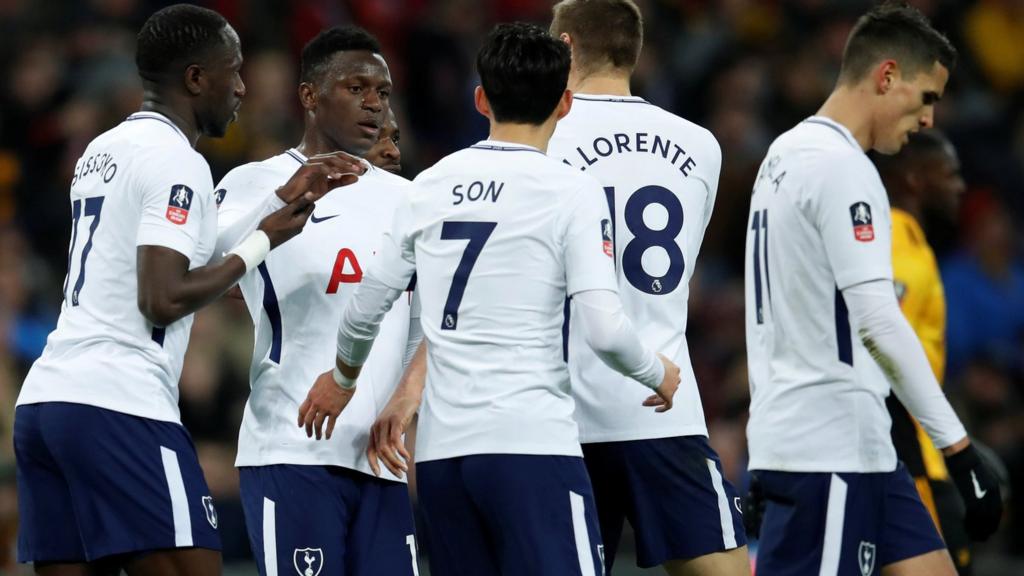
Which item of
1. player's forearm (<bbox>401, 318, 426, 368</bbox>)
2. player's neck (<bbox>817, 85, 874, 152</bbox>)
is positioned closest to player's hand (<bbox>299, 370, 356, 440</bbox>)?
player's forearm (<bbox>401, 318, 426, 368</bbox>)

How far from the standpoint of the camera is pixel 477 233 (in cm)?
487

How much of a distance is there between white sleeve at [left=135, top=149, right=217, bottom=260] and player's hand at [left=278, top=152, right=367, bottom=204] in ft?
0.95

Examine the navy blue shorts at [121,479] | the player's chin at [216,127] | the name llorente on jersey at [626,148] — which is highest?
the player's chin at [216,127]

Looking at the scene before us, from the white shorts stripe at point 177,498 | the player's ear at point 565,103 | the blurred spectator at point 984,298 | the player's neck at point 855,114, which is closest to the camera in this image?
the player's ear at point 565,103

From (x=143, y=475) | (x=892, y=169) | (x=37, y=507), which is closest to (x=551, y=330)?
(x=143, y=475)

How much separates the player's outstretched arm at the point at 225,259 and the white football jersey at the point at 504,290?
0.59 m

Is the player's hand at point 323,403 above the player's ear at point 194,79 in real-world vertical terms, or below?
below

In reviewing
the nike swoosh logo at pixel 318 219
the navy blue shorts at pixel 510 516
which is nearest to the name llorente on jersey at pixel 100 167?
the nike swoosh logo at pixel 318 219

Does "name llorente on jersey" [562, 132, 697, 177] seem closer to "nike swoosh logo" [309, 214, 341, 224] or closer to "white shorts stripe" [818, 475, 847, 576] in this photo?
"nike swoosh logo" [309, 214, 341, 224]

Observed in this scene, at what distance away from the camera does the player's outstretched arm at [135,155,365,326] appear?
514 centimetres

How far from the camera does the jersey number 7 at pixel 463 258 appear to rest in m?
4.86

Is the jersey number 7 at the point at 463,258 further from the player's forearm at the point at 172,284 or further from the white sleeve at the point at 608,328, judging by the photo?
the player's forearm at the point at 172,284

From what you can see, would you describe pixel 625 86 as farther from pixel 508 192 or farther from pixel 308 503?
pixel 308 503

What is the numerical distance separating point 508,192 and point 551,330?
432 mm
